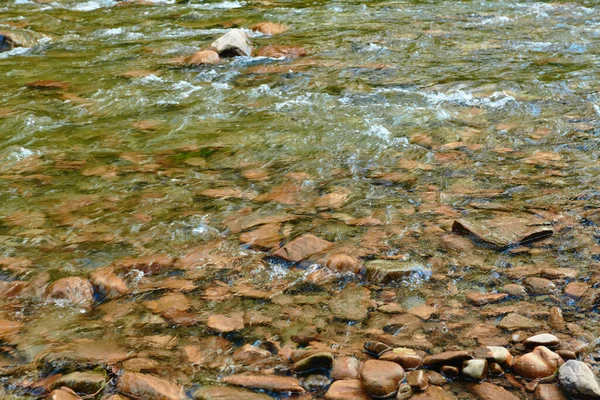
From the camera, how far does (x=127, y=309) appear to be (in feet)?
10.9

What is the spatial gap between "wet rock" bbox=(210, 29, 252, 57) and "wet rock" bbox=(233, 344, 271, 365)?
Result: 634 cm

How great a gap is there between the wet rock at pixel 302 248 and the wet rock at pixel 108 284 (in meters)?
0.90

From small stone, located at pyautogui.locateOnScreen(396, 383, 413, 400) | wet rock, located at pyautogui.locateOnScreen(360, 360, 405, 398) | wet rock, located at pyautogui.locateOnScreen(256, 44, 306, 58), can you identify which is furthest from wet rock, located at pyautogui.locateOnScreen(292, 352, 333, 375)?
wet rock, located at pyautogui.locateOnScreen(256, 44, 306, 58)

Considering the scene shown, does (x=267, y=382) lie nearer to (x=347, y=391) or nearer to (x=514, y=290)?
(x=347, y=391)

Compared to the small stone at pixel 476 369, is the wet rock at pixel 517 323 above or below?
below

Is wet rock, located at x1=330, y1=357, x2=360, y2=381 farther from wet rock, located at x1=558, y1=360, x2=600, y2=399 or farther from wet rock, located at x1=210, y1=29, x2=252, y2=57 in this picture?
wet rock, located at x1=210, y1=29, x2=252, y2=57

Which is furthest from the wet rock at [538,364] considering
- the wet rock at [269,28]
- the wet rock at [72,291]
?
the wet rock at [269,28]

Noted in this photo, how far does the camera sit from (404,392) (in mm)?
2580

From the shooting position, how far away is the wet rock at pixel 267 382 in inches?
104

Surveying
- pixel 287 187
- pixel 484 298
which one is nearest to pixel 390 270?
pixel 484 298

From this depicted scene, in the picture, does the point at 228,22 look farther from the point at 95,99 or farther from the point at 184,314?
the point at 184,314

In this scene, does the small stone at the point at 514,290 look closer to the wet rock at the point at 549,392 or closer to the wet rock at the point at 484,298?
the wet rock at the point at 484,298

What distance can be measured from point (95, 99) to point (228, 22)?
4.59 meters

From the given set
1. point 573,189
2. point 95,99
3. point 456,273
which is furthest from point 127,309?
point 95,99
